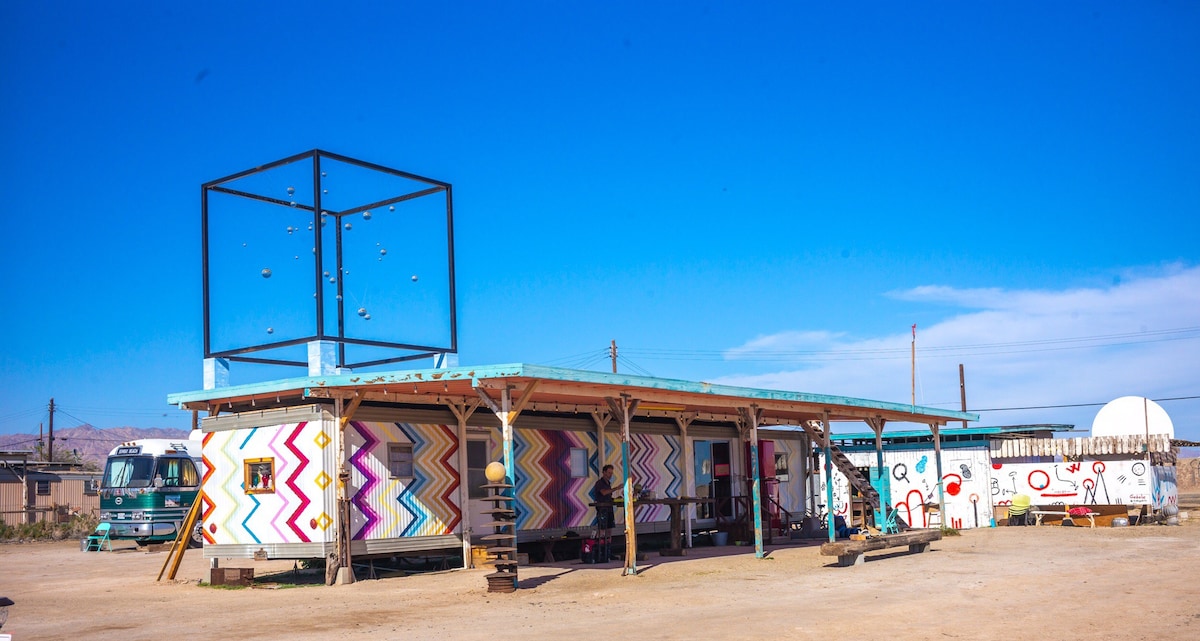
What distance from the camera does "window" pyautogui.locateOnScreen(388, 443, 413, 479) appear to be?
1820 cm

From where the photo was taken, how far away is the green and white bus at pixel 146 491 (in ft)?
92.8

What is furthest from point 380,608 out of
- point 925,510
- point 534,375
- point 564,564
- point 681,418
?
point 925,510

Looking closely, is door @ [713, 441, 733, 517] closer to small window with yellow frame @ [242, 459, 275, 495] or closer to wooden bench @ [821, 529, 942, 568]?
wooden bench @ [821, 529, 942, 568]

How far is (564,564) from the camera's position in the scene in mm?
19547

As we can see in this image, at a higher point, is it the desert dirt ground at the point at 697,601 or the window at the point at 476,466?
the window at the point at 476,466

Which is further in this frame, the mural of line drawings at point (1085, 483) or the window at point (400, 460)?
the mural of line drawings at point (1085, 483)

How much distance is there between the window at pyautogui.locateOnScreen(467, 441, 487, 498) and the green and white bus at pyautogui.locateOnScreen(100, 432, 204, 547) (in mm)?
11511

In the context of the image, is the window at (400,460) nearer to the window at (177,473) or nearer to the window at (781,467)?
the window at (781,467)

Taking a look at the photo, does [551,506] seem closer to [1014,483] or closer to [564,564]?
[564,564]

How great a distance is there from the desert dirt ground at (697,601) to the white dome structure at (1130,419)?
16547 millimetres

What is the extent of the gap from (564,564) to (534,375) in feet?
18.7

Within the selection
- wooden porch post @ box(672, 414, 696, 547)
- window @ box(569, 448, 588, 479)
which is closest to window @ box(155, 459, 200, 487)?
window @ box(569, 448, 588, 479)

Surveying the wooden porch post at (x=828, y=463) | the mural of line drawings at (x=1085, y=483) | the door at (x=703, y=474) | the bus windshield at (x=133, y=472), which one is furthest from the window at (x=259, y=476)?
the mural of line drawings at (x=1085, y=483)

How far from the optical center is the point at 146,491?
28.3 metres
